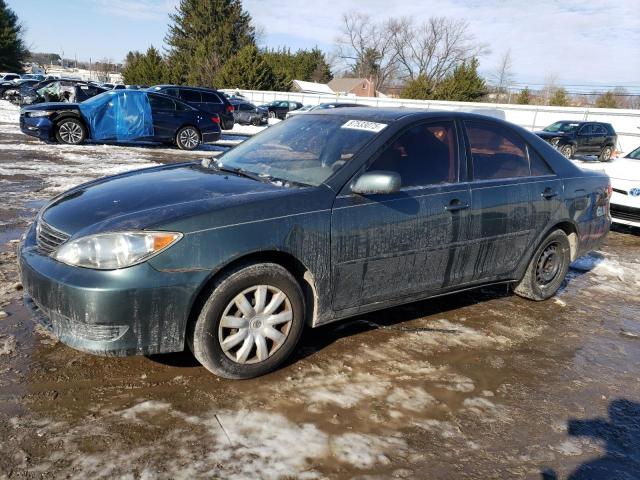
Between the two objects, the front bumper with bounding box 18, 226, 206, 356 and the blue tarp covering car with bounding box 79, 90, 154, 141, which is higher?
the blue tarp covering car with bounding box 79, 90, 154, 141

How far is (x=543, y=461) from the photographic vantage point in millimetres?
2730

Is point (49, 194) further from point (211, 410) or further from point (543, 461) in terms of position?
point (543, 461)

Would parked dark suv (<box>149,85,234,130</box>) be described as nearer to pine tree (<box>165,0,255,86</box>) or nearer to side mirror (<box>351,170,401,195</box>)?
side mirror (<box>351,170,401,195</box>)

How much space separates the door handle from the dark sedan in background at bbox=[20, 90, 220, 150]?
11.8 metres

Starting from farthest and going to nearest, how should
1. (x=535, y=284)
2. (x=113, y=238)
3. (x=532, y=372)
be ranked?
1. (x=535, y=284)
2. (x=532, y=372)
3. (x=113, y=238)

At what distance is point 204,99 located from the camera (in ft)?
63.0

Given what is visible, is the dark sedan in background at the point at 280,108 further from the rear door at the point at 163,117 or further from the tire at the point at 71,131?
the tire at the point at 71,131

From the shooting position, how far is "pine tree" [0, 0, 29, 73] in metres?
52.7

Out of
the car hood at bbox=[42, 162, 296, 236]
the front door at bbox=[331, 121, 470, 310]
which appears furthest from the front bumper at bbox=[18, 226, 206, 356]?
the front door at bbox=[331, 121, 470, 310]

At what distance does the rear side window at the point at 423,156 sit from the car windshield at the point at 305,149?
0.19 metres

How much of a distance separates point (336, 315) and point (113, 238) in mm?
1462

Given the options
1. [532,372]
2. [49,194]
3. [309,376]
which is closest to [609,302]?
[532,372]

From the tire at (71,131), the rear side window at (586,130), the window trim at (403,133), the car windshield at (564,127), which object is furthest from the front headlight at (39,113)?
the rear side window at (586,130)

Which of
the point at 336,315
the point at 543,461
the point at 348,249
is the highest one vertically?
the point at 348,249
